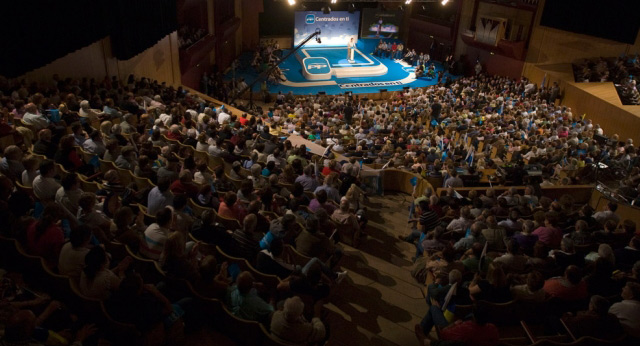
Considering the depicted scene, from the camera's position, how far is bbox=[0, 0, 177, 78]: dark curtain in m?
7.70

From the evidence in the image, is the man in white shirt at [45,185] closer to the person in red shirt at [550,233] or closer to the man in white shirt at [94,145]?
the man in white shirt at [94,145]

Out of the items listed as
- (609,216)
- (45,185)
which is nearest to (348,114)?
(609,216)

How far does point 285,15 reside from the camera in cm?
2628

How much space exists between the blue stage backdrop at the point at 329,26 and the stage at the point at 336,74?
3.25ft

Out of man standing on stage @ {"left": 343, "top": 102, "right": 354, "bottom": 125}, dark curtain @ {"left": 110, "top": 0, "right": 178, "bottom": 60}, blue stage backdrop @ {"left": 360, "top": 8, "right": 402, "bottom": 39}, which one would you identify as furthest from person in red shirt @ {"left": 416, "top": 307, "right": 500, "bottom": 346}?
blue stage backdrop @ {"left": 360, "top": 8, "right": 402, "bottom": 39}

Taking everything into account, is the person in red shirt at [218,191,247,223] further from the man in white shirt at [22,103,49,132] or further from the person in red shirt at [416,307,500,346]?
the man in white shirt at [22,103,49,132]

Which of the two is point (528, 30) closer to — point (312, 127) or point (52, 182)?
point (312, 127)

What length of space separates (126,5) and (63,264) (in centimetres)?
1014

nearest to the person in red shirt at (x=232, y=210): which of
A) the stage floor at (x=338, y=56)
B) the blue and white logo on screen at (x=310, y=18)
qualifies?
the stage floor at (x=338, y=56)

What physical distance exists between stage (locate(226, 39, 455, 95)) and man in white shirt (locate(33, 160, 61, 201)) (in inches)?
619

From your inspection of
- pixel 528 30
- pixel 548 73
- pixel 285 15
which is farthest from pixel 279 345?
pixel 285 15

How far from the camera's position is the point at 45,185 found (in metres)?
5.06

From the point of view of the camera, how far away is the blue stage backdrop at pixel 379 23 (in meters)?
26.8

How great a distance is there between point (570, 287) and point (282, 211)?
146 inches
